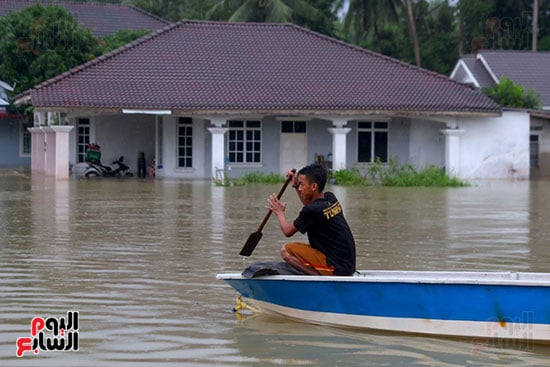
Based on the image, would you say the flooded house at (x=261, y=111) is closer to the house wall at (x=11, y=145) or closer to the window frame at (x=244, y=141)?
the window frame at (x=244, y=141)

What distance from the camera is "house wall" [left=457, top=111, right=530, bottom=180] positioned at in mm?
34750

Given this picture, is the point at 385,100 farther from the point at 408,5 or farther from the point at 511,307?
the point at 511,307

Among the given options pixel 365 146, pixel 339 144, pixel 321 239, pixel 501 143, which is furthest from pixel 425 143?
pixel 321 239

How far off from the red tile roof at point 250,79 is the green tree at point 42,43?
449cm

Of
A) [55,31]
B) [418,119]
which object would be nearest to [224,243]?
[418,119]

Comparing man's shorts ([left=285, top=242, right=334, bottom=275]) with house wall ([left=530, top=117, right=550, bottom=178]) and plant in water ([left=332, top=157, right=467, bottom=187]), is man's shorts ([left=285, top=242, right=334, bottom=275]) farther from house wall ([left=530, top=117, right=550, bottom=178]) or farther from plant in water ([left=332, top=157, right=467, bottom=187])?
house wall ([left=530, top=117, right=550, bottom=178])

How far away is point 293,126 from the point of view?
35.5 metres

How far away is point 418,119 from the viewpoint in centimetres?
3578

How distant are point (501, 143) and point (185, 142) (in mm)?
10487

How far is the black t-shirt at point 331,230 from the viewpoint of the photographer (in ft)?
29.6

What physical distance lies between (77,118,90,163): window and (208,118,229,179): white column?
19.1 feet

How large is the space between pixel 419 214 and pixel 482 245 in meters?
5.44

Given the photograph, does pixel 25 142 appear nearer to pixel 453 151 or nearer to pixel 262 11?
pixel 262 11

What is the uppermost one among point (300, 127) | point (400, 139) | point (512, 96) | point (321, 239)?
point (512, 96)
